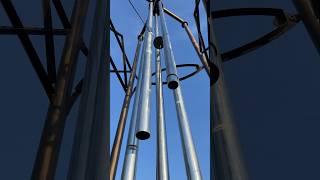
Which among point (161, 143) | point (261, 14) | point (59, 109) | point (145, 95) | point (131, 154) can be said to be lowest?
point (59, 109)

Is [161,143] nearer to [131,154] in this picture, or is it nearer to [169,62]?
[131,154]

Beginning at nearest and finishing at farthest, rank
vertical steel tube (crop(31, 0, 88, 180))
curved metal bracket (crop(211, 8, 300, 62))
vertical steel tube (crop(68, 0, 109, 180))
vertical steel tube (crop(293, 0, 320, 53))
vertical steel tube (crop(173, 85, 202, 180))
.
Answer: vertical steel tube (crop(68, 0, 109, 180)) < vertical steel tube (crop(31, 0, 88, 180)) < vertical steel tube (crop(293, 0, 320, 53)) < curved metal bracket (crop(211, 8, 300, 62)) < vertical steel tube (crop(173, 85, 202, 180))

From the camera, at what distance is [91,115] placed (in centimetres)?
287

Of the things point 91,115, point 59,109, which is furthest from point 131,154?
point 91,115

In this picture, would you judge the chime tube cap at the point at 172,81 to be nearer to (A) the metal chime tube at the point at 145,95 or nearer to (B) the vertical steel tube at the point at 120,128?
(A) the metal chime tube at the point at 145,95

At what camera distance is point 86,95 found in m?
3.05

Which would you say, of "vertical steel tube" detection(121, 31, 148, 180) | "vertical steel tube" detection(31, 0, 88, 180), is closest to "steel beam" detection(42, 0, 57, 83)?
"vertical steel tube" detection(31, 0, 88, 180)

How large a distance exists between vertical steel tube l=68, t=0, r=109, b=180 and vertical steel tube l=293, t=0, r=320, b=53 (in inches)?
70.2

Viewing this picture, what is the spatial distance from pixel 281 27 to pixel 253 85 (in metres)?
0.87

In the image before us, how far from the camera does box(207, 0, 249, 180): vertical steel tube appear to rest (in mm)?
2268

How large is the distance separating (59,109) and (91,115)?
1.22 m

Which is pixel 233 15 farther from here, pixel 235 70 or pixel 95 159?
pixel 95 159

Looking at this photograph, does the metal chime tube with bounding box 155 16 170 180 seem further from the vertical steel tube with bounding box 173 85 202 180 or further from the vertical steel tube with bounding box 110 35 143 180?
the vertical steel tube with bounding box 110 35 143 180

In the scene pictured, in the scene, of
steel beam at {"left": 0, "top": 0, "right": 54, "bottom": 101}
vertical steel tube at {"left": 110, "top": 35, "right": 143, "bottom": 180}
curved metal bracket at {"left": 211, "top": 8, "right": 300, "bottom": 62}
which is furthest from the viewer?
vertical steel tube at {"left": 110, "top": 35, "right": 143, "bottom": 180}
